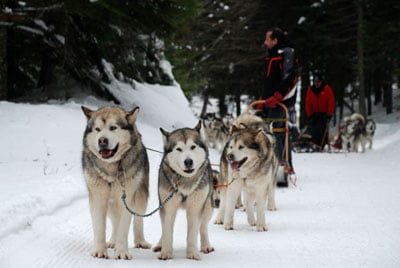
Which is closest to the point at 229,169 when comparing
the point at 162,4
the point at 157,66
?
the point at 162,4

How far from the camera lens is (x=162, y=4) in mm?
12500

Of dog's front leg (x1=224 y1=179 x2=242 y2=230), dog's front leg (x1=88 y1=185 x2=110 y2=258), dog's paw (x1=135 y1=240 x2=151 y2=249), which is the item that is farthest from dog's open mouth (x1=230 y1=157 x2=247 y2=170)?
dog's front leg (x1=88 y1=185 x2=110 y2=258)

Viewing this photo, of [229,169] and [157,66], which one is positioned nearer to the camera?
[229,169]

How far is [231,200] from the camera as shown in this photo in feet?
19.0

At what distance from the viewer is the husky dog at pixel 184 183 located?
4.24 m

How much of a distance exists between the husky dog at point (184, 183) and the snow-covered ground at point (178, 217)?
0.60 ft

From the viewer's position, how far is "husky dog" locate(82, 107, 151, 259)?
13.5ft

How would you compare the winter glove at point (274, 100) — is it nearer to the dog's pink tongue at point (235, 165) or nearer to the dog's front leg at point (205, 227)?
the dog's pink tongue at point (235, 165)

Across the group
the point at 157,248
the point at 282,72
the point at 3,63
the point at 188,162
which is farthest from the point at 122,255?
the point at 3,63

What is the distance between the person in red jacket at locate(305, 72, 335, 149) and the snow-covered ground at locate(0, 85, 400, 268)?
15.8 feet

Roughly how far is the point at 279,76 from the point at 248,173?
3218mm

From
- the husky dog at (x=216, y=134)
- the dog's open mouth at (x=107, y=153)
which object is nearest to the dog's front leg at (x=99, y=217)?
the dog's open mouth at (x=107, y=153)

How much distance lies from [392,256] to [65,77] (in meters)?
11.3

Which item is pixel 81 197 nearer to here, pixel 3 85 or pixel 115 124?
pixel 115 124
